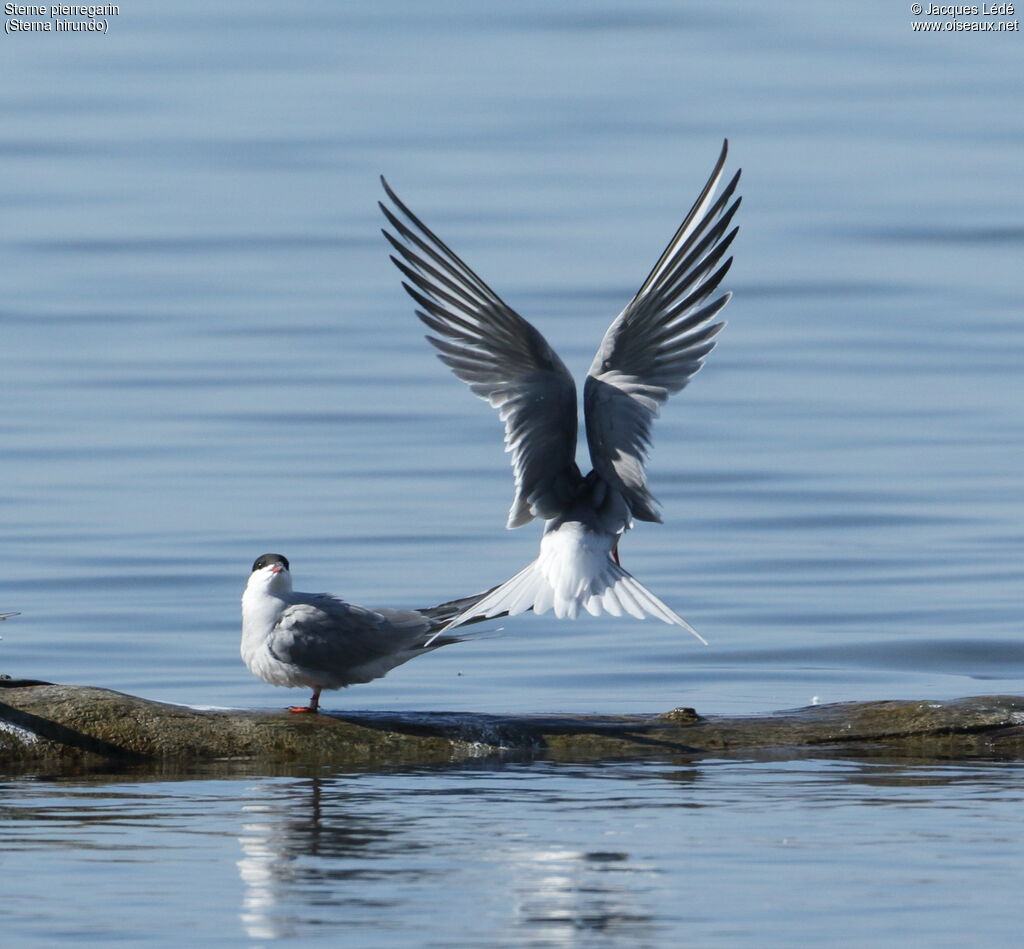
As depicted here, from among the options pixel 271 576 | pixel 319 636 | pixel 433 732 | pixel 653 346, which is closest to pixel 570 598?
pixel 433 732

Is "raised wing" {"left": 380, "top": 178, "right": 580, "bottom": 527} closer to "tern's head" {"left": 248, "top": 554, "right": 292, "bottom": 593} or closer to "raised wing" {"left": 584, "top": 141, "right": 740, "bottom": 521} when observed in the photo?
"raised wing" {"left": 584, "top": 141, "right": 740, "bottom": 521}

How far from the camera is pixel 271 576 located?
862cm

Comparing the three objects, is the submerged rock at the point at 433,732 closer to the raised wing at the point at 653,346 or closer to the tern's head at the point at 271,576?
the tern's head at the point at 271,576

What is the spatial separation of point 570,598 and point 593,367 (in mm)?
1473

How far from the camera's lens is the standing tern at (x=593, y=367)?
953 cm

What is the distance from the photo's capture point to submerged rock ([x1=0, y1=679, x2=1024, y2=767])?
319 inches

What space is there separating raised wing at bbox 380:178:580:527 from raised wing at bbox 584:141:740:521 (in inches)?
5.9

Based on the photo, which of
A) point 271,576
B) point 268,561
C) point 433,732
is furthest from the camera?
point 268,561

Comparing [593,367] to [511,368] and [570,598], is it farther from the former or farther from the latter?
[570,598]

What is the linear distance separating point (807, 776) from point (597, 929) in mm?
2168

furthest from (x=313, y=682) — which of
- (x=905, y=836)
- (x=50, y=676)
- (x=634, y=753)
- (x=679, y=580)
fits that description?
(x=679, y=580)

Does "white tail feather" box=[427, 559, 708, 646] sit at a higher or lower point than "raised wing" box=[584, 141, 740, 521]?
lower

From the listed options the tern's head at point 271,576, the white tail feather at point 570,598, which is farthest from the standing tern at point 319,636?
the white tail feather at point 570,598

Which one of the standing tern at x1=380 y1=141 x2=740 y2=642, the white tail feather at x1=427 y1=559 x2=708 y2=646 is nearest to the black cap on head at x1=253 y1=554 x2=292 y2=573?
the white tail feather at x1=427 y1=559 x2=708 y2=646
